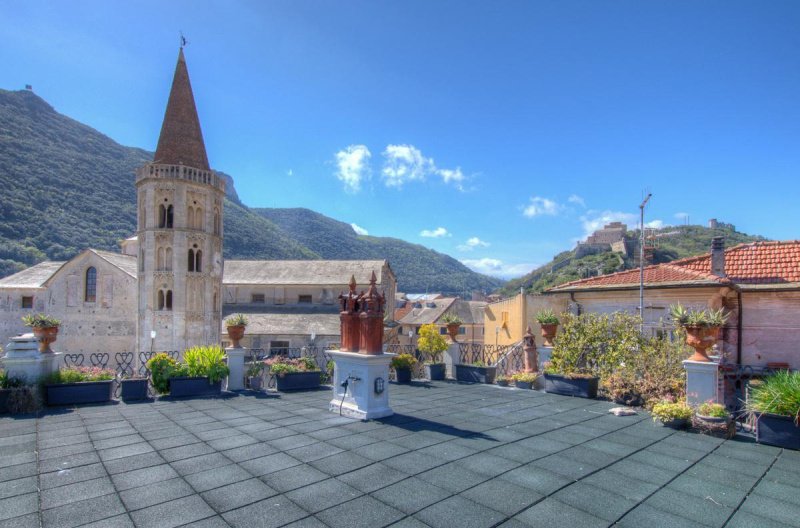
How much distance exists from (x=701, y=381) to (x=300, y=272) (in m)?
37.5

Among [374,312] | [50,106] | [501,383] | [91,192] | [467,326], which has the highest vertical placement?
[50,106]

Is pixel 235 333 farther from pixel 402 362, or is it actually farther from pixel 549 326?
pixel 549 326

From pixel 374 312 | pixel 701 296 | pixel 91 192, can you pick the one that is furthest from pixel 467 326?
pixel 91 192

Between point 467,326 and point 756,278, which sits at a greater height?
point 756,278

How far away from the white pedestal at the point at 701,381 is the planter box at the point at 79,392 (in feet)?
44.2

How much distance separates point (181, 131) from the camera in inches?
1316

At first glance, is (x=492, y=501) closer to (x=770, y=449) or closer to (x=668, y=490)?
(x=668, y=490)

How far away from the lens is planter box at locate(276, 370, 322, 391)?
12648 mm

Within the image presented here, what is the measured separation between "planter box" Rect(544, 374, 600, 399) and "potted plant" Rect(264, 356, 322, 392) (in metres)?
6.90

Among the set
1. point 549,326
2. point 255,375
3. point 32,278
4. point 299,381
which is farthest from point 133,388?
point 32,278

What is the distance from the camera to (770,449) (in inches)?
292

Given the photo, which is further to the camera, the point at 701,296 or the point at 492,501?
the point at 701,296

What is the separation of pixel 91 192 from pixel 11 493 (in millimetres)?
108729

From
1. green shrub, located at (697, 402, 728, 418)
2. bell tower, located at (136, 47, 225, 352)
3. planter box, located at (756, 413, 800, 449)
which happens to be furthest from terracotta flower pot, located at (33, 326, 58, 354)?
bell tower, located at (136, 47, 225, 352)
